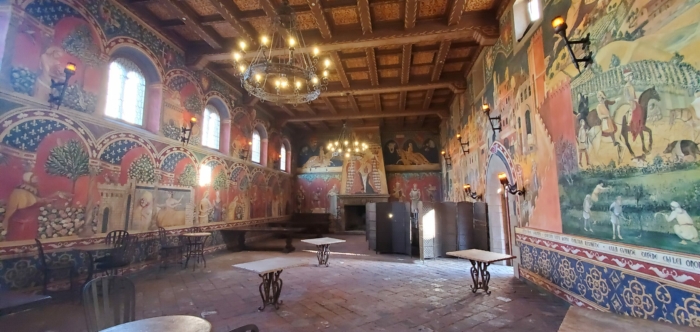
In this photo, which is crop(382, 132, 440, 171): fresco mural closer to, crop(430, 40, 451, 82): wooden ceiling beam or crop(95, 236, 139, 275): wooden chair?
crop(430, 40, 451, 82): wooden ceiling beam

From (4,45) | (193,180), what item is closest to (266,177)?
(193,180)

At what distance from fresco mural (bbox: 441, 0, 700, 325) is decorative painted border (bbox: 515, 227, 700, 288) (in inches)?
1.3

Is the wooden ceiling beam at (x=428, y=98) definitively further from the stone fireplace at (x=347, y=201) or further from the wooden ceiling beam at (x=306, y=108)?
the stone fireplace at (x=347, y=201)

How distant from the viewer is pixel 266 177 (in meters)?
11.6

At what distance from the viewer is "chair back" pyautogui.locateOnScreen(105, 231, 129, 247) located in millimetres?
4988

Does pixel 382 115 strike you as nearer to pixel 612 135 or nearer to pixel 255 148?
pixel 255 148

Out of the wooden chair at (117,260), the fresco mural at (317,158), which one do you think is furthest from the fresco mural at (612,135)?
the fresco mural at (317,158)

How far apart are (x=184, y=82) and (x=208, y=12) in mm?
→ 2080

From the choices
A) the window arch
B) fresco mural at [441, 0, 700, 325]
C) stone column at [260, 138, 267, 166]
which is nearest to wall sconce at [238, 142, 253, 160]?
the window arch

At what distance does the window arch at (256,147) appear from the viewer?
11.0 metres

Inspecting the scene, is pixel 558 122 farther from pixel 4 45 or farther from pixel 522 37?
pixel 4 45

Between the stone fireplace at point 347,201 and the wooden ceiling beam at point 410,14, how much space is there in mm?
8788

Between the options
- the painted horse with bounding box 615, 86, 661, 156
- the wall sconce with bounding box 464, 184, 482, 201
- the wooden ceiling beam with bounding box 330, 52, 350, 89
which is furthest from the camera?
the wall sconce with bounding box 464, 184, 482, 201

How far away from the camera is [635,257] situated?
261cm
